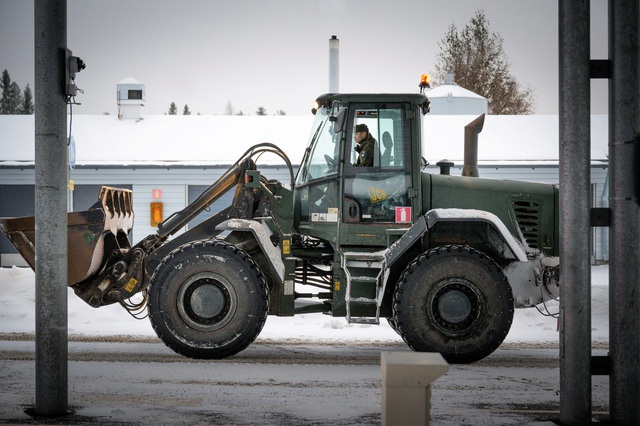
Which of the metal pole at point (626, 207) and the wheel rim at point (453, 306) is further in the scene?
the wheel rim at point (453, 306)

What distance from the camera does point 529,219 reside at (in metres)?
10.0

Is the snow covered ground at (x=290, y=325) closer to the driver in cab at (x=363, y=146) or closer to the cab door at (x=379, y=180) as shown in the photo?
the cab door at (x=379, y=180)

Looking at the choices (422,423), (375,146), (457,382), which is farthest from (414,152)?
(422,423)

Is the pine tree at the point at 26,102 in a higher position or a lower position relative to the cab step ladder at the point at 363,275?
higher

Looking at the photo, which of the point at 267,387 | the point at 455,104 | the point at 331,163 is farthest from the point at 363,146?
the point at 455,104

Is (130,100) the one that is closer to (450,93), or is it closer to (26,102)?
(450,93)

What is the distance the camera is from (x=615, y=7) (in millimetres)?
5941

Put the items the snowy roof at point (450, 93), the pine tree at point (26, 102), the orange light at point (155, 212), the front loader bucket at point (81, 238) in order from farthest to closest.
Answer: the pine tree at point (26, 102) < the snowy roof at point (450, 93) < the orange light at point (155, 212) < the front loader bucket at point (81, 238)

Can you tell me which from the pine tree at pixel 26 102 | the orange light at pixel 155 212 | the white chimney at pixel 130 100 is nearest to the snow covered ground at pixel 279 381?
the orange light at pixel 155 212

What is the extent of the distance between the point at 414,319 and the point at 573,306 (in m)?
3.22

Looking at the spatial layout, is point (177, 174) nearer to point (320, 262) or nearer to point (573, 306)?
point (320, 262)

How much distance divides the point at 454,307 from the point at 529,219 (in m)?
1.73

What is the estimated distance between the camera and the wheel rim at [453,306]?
9.10 meters

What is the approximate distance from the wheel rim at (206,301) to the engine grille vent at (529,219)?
3649mm
